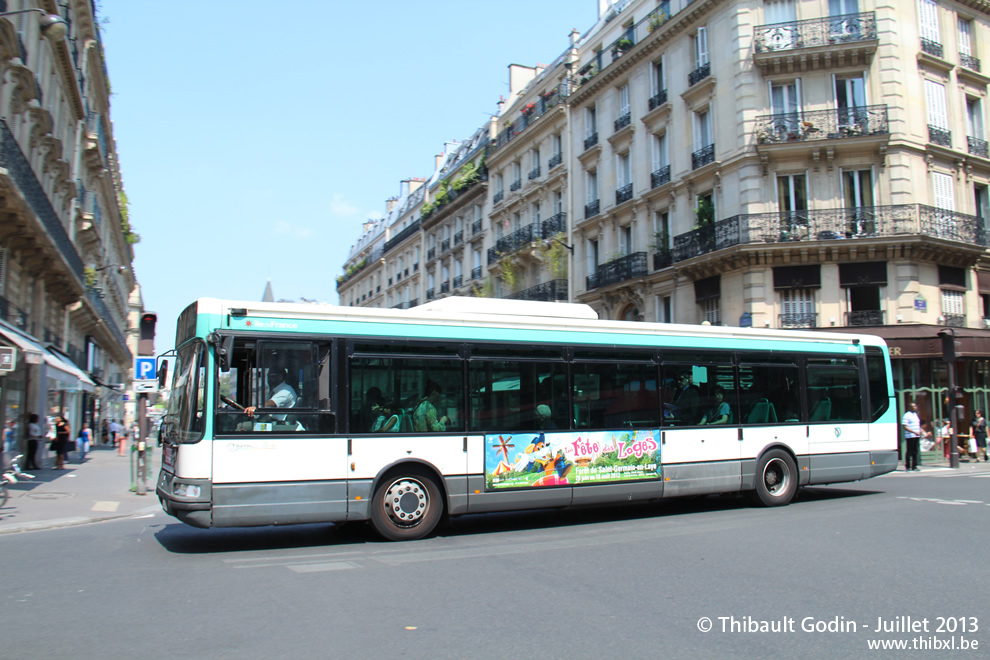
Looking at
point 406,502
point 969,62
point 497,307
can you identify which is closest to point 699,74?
point 969,62

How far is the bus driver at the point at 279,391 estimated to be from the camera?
26.7 ft

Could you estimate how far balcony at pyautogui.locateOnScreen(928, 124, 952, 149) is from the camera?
2408cm

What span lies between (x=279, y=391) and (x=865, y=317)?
20.1 metres

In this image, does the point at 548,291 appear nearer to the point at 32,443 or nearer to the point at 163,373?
the point at 32,443

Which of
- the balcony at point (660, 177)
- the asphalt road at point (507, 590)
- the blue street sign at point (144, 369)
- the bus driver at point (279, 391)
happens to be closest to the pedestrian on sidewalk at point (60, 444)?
the blue street sign at point (144, 369)

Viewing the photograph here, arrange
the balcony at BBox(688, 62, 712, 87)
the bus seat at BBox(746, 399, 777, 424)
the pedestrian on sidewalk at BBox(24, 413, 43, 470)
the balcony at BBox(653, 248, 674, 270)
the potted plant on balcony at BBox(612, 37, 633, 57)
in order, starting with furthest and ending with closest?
1. the potted plant on balcony at BBox(612, 37, 633, 57)
2. the balcony at BBox(653, 248, 674, 270)
3. the balcony at BBox(688, 62, 712, 87)
4. the pedestrian on sidewalk at BBox(24, 413, 43, 470)
5. the bus seat at BBox(746, 399, 777, 424)

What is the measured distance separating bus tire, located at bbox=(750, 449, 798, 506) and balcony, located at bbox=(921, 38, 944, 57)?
19.1m

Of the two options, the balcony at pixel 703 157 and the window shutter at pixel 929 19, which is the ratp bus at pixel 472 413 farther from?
the window shutter at pixel 929 19

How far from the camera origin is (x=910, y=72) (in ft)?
78.2

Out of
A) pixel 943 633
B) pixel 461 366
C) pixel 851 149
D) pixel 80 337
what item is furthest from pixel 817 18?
pixel 80 337

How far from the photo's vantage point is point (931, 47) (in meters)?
24.5

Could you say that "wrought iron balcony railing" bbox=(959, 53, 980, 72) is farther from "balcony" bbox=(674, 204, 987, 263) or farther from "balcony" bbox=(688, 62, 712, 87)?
"balcony" bbox=(688, 62, 712, 87)

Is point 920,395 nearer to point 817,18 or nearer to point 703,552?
point 817,18

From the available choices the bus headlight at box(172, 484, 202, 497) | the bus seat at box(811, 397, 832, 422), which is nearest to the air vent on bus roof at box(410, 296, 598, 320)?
the bus headlight at box(172, 484, 202, 497)
